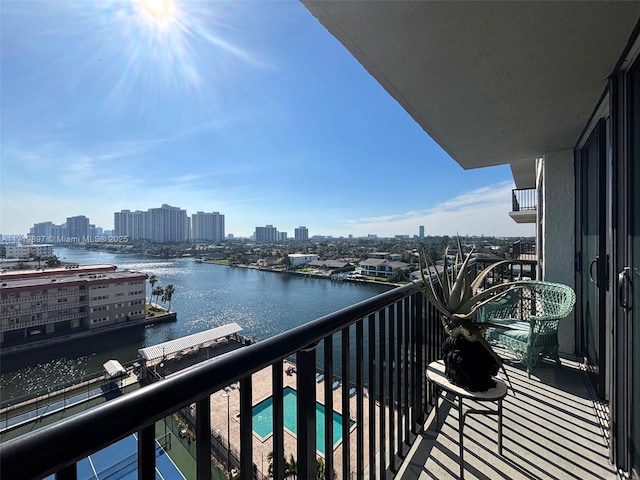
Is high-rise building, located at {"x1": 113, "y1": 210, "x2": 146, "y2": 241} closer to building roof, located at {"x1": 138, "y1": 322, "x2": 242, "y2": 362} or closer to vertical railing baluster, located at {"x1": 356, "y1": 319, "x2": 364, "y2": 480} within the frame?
building roof, located at {"x1": 138, "y1": 322, "x2": 242, "y2": 362}

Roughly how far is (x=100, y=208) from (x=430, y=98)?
15030mm

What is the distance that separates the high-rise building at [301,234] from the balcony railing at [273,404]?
165 ft

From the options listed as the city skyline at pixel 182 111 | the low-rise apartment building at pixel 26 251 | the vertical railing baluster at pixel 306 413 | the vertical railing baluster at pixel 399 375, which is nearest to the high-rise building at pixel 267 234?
the city skyline at pixel 182 111

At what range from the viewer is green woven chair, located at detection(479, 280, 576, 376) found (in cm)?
238

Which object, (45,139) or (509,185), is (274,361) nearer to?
(509,185)

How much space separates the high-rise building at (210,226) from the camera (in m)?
27.9

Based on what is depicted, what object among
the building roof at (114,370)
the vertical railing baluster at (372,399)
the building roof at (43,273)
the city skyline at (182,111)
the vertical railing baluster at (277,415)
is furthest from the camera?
the building roof at (114,370)

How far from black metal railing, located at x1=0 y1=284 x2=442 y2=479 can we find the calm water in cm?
296

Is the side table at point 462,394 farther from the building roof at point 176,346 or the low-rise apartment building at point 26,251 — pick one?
the building roof at point 176,346

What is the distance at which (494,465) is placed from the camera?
1.52 m

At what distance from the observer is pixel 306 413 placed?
0.86m

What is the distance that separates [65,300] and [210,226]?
894 inches

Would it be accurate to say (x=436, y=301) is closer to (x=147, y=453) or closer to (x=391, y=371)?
(x=391, y=371)

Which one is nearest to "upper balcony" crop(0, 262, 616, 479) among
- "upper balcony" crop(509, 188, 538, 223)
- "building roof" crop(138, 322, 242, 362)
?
"upper balcony" crop(509, 188, 538, 223)
